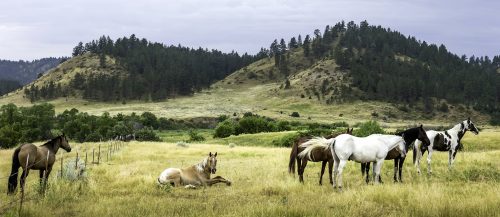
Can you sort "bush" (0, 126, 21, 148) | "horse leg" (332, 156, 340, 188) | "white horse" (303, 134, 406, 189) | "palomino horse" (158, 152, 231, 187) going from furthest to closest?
"bush" (0, 126, 21, 148) → "palomino horse" (158, 152, 231, 187) → "horse leg" (332, 156, 340, 188) → "white horse" (303, 134, 406, 189)

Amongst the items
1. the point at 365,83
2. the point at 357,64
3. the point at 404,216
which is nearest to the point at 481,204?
the point at 404,216

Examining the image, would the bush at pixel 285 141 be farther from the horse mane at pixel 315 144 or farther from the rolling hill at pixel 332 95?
the rolling hill at pixel 332 95

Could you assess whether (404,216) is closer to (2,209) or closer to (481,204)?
(481,204)

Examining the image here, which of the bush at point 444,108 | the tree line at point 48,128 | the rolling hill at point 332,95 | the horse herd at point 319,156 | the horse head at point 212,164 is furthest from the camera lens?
the bush at point 444,108

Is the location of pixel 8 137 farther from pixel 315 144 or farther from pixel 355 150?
pixel 355 150

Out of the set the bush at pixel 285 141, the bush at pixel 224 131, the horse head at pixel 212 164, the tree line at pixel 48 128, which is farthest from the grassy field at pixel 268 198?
the bush at pixel 224 131

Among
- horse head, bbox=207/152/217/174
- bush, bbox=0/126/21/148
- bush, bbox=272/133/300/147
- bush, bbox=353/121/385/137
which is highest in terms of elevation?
horse head, bbox=207/152/217/174

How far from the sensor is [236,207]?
10.3 meters

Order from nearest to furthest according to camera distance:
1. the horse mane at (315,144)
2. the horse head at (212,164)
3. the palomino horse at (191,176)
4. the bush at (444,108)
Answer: the horse mane at (315,144), the palomino horse at (191,176), the horse head at (212,164), the bush at (444,108)

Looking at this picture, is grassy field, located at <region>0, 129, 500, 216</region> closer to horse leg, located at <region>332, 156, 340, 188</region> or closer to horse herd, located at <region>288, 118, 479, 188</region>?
horse leg, located at <region>332, 156, 340, 188</region>

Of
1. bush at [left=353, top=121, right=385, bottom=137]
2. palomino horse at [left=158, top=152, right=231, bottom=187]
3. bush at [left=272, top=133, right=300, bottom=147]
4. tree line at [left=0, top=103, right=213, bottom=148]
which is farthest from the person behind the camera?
tree line at [left=0, top=103, right=213, bottom=148]

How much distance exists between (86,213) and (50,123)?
7149 cm

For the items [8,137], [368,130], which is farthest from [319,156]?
[8,137]

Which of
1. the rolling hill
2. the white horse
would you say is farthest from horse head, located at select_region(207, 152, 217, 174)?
the rolling hill
